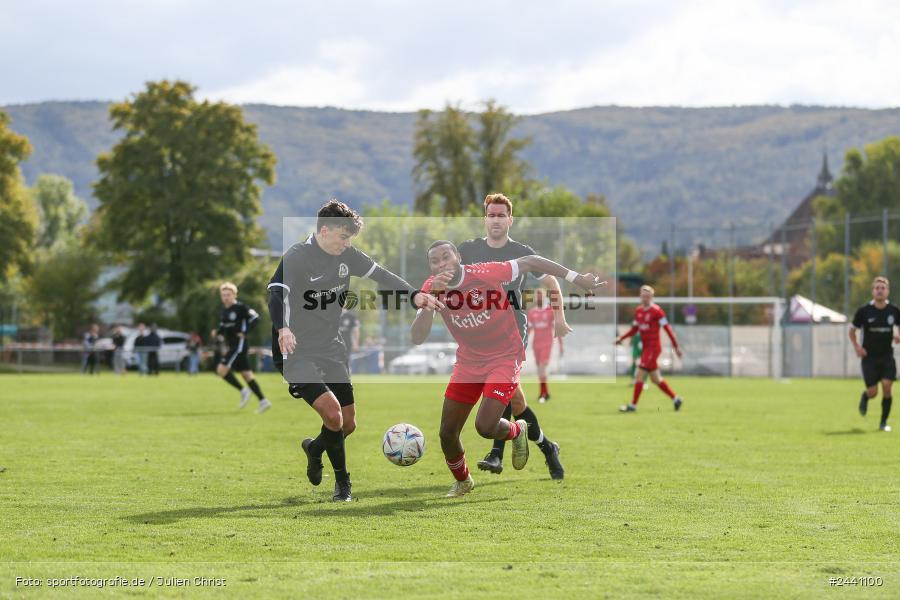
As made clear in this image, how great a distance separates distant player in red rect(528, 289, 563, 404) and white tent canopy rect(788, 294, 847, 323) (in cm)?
2431

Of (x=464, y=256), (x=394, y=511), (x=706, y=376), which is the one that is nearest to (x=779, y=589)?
(x=394, y=511)

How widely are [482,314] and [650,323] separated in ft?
41.1

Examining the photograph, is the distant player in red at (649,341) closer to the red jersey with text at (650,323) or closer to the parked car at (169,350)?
the red jersey with text at (650,323)

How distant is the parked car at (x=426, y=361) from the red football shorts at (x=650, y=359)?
65.5 feet

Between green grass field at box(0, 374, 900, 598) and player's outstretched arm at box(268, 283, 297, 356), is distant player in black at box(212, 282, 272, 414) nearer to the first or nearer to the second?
green grass field at box(0, 374, 900, 598)

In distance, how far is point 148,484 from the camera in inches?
411

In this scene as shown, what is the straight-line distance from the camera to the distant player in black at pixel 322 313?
9375mm

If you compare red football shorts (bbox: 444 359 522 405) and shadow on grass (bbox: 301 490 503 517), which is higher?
red football shorts (bbox: 444 359 522 405)

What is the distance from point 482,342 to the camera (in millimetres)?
9844

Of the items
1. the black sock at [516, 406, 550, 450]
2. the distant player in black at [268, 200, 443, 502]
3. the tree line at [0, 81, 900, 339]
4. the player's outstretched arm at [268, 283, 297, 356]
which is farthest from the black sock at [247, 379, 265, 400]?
the tree line at [0, 81, 900, 339]

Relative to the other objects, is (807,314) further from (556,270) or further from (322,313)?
(322,313)

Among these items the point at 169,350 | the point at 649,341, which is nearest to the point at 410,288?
the point at 649,341

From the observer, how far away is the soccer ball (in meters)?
10.1

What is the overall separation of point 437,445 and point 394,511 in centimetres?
565
